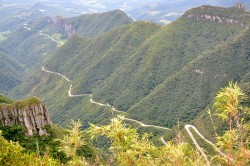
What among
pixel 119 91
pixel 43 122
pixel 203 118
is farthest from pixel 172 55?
pixel 43 122

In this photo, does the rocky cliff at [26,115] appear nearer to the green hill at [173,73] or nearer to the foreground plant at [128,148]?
the foreground plant at [128,148]

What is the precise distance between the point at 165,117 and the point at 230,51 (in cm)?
3899

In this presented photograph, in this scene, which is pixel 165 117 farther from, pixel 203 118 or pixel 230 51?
pixel 230 51

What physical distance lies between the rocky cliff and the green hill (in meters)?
76.7

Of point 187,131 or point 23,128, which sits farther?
point 187,131

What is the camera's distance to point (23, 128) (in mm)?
58219

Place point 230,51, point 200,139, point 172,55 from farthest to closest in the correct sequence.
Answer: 1. point 172,55
2. point 230,51
3. point 200,139

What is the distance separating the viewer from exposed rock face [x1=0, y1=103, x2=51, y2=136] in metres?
57.3

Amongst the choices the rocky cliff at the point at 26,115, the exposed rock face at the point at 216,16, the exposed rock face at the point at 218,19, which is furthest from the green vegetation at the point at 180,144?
the exposed rock face at the point at 218,19

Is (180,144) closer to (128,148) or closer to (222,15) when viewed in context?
(128,148)

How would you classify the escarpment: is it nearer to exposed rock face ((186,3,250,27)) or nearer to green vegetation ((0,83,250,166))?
exposed rock face ((186,3,250,27))

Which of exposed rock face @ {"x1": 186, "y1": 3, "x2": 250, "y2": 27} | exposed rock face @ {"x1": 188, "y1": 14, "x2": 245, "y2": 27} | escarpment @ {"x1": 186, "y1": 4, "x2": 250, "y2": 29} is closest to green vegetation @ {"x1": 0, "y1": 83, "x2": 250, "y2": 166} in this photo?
escarpment @ {"x1": 186, "y1": 4, "x2": 250, "y2": 29}

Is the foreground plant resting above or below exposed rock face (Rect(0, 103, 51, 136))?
above

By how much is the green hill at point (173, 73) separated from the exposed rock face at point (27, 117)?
7637 centimetres
